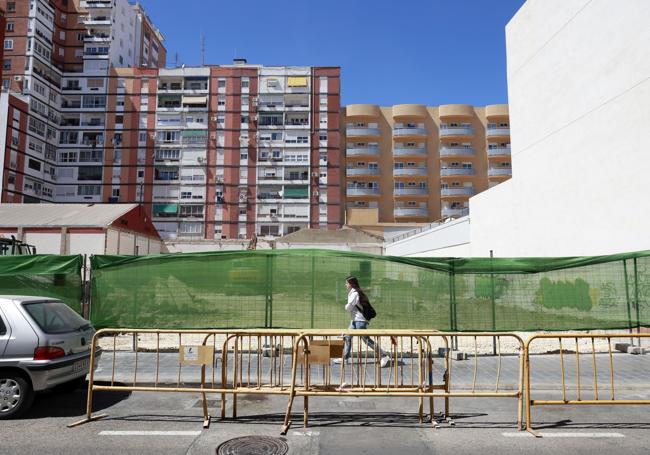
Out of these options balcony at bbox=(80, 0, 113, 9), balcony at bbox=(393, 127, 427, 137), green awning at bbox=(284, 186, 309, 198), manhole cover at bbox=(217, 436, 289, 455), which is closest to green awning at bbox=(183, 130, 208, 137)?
green awning at bbox=(284, 186, 309, 198)

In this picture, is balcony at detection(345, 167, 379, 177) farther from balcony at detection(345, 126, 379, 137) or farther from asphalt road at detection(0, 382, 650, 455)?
asphalt road at detection(0, 382, 650, 455)

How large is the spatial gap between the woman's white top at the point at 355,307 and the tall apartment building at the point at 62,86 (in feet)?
186

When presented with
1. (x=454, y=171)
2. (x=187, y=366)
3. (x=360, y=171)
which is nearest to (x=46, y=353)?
(x=187, y=366)

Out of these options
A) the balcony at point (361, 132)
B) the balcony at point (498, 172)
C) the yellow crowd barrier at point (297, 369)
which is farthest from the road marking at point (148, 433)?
the balcony at point (498, 172)

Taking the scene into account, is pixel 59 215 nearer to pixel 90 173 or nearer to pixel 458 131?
pixel 90 173

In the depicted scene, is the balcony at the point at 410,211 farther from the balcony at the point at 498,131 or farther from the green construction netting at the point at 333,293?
the green construction netting at the point at 333,293

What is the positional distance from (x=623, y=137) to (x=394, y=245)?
98.4 feet

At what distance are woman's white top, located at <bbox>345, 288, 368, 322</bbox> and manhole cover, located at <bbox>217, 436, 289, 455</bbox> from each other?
3532mm

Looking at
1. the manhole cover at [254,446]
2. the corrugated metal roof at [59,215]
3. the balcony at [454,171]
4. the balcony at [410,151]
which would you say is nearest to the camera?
the manhole cover at [254,446]

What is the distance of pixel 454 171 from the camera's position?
64000 millimetres

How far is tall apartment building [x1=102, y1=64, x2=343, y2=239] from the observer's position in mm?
59625

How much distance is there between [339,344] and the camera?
6102 mm

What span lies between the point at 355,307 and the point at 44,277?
6.65m

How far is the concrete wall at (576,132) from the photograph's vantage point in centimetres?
1549
